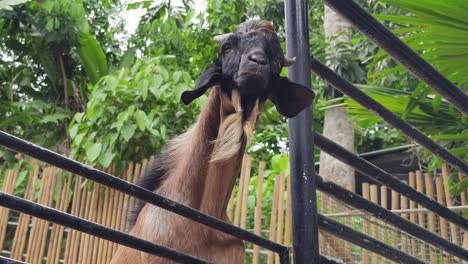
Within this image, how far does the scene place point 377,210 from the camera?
181cm

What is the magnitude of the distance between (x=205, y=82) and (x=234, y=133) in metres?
0.28

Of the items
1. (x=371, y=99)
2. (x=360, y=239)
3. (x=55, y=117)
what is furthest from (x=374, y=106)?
(x=55, y=117)

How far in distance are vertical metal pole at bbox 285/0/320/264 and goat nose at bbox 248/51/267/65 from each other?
0.37m

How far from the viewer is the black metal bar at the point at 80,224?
115cm

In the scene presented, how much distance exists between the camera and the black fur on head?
2086 mm

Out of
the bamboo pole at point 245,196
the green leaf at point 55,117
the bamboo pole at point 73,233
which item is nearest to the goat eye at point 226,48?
the bamboo pole at point 245,196

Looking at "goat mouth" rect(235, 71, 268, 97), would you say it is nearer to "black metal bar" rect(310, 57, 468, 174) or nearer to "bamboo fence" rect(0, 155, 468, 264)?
"black metal bar" rect(310, 57, 468, 174)

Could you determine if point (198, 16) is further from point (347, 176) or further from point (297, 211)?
point (297, 211)

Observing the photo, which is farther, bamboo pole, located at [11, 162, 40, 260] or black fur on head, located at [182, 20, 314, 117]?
bamboo pole, located at [11, 162, 40, 260]

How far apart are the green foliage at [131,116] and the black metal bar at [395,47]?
4101 millimetres

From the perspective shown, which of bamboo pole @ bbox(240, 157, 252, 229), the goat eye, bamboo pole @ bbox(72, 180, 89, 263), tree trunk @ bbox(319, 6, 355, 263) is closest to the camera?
the goat eye

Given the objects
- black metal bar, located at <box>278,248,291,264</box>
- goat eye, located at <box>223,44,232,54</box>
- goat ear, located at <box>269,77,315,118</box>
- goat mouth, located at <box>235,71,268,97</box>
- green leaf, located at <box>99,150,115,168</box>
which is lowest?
black metal bar, located at <box>278,248,291,264</box>

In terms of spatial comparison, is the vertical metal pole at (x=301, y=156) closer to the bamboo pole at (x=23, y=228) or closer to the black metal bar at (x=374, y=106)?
the black metal bar at (x=374, y=106)

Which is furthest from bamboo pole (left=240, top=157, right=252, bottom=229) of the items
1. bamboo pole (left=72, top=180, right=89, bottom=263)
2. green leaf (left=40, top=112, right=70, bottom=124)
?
green leaf (left=40, top=112, right=70, bottom=124)
